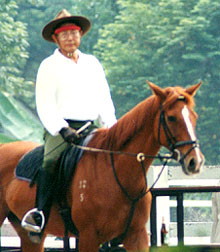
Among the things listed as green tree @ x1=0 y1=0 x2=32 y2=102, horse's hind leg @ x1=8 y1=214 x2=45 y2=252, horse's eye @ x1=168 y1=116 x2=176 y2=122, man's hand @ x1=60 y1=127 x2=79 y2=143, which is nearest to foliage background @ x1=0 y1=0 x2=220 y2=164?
green tree @ x1=0 y1=0 x2=32 y2=102

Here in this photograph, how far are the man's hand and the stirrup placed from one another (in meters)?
0.71

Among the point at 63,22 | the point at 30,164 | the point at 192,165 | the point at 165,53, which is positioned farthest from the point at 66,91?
the point at 165,53

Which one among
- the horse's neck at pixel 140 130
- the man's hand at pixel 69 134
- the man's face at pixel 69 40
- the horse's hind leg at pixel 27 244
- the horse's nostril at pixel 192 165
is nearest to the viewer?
the horse's nostril at pixel 192 165

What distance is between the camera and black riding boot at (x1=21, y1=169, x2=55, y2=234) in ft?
30.9

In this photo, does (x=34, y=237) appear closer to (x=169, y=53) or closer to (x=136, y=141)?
(x=136, y=141)

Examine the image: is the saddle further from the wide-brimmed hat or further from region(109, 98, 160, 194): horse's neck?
the wide-brimmed hat

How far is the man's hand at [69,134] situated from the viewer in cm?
912

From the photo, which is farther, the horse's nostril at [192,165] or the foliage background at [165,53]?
the foliage background at [165,53]

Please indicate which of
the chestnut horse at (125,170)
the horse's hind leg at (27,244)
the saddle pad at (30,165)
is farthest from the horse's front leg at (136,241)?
the horse's hind leg at (27,244)

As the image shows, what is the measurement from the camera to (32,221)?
9.47 metres

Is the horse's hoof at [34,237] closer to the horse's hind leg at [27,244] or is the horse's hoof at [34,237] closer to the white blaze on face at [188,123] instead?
the horse's hind leg at [27,244]

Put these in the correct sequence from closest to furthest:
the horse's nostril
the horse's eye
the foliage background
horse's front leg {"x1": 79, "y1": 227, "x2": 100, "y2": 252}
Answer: the horse's nostril < the horse's eye < horse's front leg {"x1": 79, "y1": 227, "x2": 100, "y2": 252} < the foliage background

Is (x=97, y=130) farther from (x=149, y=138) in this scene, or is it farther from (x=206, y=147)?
(x=206, y=147)

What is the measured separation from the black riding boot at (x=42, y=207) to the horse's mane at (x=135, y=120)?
1.90 ft
